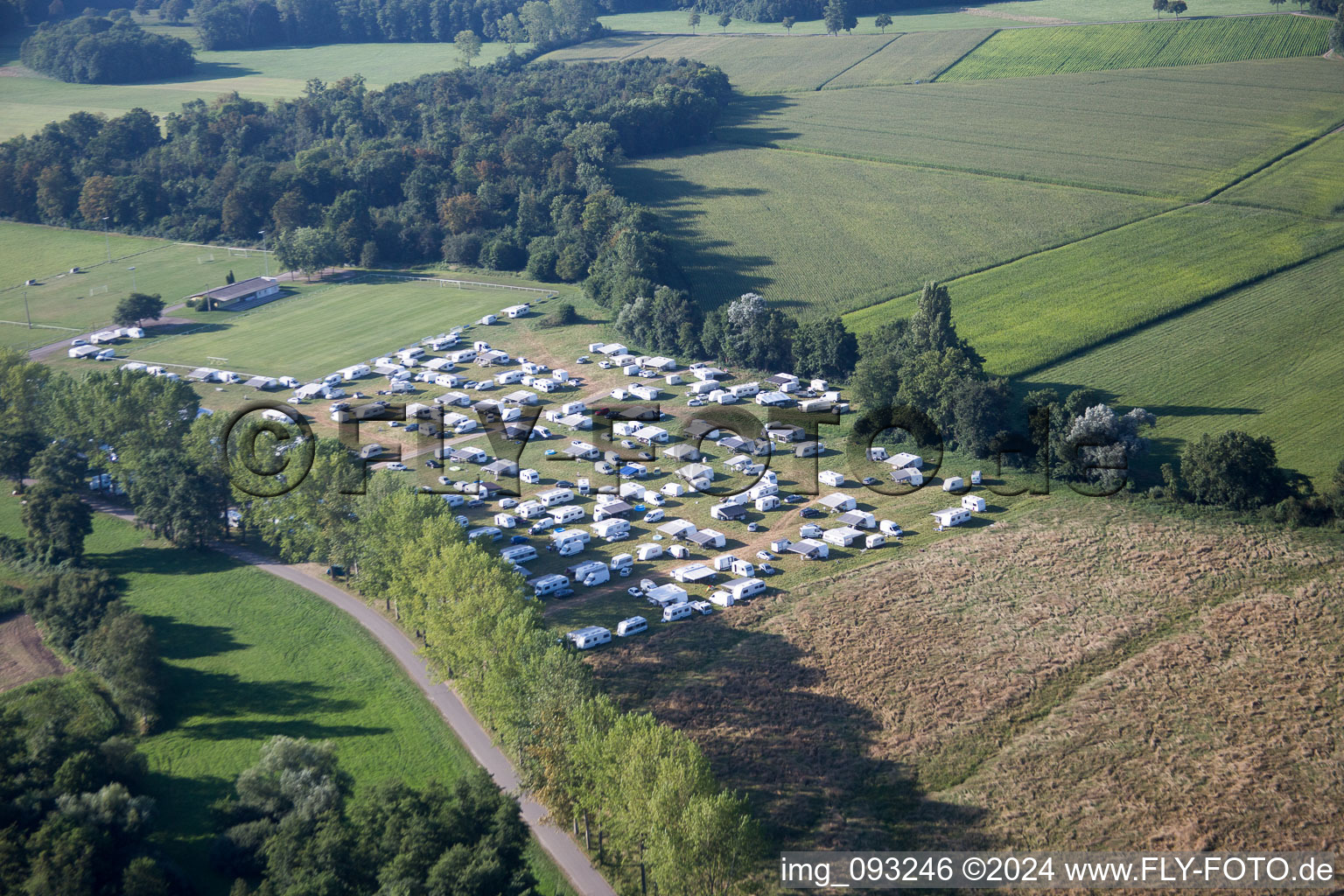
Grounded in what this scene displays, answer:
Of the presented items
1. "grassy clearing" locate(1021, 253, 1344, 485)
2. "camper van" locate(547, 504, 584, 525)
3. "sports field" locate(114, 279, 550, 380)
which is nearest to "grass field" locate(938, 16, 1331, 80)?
"grassy clearing" locate(1021, 253, 1344, 485)

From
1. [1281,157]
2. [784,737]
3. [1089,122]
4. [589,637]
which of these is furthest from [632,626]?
[1089,122]

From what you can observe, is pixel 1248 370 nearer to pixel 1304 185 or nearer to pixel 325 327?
pixel 1304 185

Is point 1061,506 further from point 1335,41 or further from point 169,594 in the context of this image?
point 1335,41

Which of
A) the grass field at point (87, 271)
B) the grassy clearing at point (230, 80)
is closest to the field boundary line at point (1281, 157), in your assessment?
the grass field at point (87, 271)

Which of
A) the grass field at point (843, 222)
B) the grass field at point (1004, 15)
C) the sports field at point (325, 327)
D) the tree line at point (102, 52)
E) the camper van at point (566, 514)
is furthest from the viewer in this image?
the tree line at point (102, 52)

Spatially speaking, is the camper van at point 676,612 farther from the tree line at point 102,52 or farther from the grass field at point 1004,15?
the tree line at point 102,52

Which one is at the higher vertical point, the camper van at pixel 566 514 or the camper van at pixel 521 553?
the camper van at pixel 566 514
